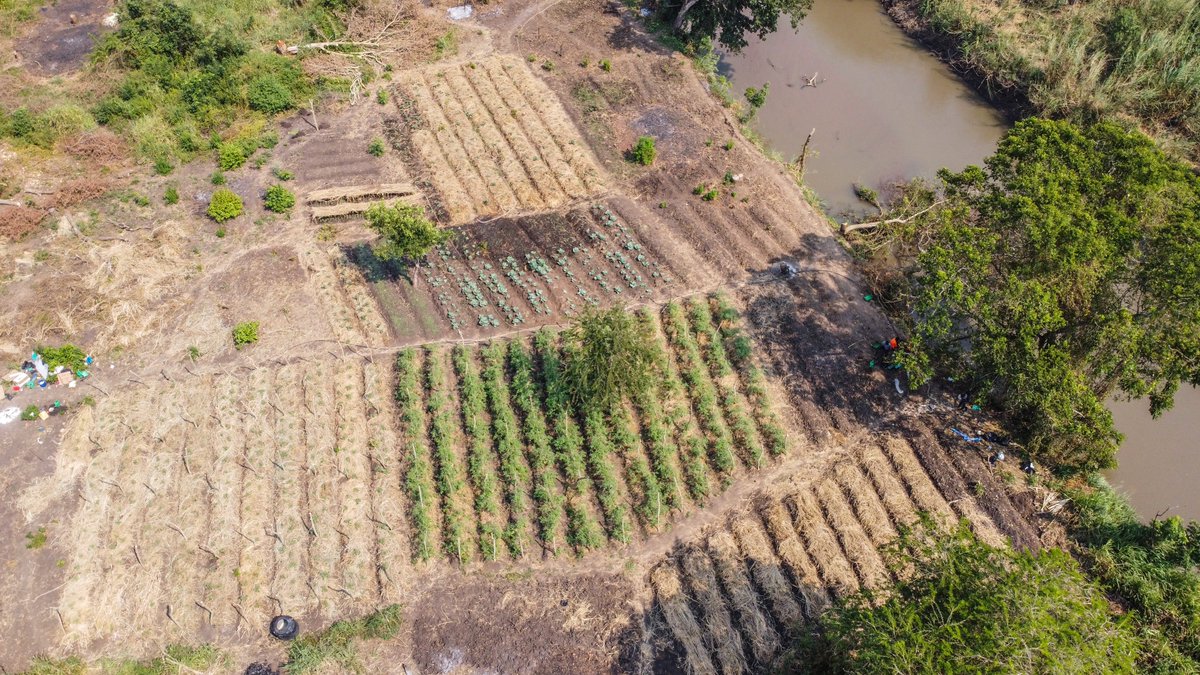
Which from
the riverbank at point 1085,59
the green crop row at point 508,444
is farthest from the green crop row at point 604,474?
the riverbank at point 1085,59

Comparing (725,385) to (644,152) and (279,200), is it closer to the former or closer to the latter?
(644,152)

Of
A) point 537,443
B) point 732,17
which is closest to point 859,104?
point 732,17

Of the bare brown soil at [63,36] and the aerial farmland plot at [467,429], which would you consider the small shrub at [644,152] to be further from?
the bare brown soil at [63,36]

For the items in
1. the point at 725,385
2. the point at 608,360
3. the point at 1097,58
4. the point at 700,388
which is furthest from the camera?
the point at 1097,58

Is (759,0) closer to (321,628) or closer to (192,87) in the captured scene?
(192,87)

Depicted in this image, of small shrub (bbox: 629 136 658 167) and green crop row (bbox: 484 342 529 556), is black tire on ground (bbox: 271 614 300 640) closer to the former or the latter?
green crop row (bbox: 484 342 529 556)

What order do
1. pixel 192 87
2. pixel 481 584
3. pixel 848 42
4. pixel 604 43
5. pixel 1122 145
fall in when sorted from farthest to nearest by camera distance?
pixel 848 42 → pixel 604 43 → pixel 192 87 → pixel 1122 145 → pixel 481 584

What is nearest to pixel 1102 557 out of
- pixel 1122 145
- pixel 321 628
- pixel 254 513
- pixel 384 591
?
pixel 1122 145
